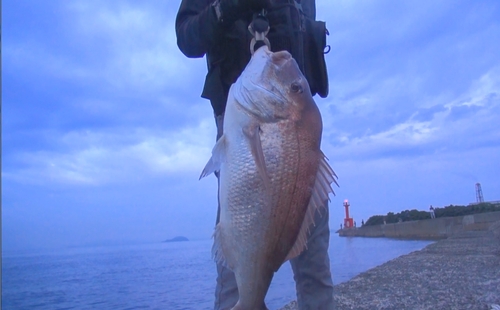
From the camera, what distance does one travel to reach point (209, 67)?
2.71 metres

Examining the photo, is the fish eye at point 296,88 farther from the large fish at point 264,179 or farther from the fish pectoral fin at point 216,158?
the fish pectoral fin at point 216,158

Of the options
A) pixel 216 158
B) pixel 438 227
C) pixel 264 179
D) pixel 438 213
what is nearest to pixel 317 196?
pixel 264 179

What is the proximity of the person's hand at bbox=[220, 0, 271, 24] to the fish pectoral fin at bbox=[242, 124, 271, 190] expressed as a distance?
658 millimetres

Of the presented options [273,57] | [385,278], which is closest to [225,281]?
[273,57]

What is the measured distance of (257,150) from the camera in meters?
2.03

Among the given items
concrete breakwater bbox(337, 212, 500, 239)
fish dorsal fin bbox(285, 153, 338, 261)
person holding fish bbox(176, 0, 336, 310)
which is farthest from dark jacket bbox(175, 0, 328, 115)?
concrete breakwater bbox(337, 212, 500, 239)

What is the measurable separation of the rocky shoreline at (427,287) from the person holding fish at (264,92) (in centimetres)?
248

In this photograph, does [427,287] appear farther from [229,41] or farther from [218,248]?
[229,41]

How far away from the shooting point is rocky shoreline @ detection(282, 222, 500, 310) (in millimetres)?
4871

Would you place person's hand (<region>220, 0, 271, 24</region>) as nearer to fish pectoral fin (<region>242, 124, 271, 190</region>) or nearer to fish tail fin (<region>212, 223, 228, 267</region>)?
fish pectoral fin (<region>242, 124, 271, 190</region>)

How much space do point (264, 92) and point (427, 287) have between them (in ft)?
16.8

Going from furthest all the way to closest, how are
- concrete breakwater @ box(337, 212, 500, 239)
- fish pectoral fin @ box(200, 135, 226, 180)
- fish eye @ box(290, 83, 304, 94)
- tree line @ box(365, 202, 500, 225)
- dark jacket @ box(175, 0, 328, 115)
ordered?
1. tree line @ box(365, 202, 500, 225)
2. concrete breakwater @ box(337, 212, 500, 239)
3. dark jacket @ box(175, 0, 328, 115)
4. fish eye @ box(290, 83, 304, 94)
5. fish pectoral fin @ box(200, 135, 226, 180)

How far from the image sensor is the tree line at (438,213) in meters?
35.5

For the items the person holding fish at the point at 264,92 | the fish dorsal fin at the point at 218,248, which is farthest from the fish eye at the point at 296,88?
the fish dorsal fin at the point at 218,248
